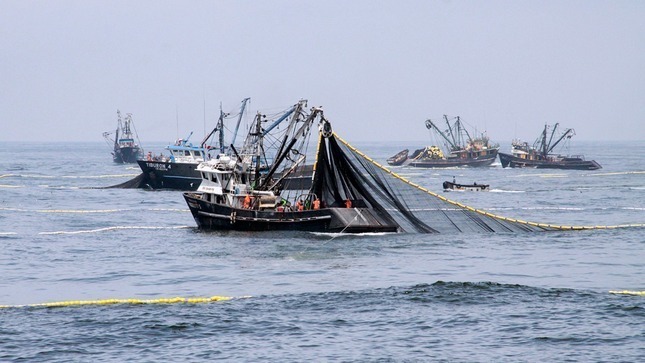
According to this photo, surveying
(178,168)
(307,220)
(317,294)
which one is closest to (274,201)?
(307,220)

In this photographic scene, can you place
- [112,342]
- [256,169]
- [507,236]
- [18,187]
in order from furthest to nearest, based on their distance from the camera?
1. [18,187]
2. [256,169]
3. [507,236]
4. [112,342]

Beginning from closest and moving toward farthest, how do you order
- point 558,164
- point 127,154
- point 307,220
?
point 307,220
point 558,164
point 127,154

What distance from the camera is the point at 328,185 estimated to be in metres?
55.9

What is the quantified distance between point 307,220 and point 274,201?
3.62 m

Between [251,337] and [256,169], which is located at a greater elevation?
[256,169]

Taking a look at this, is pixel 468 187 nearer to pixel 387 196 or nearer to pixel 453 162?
pixel 387 196

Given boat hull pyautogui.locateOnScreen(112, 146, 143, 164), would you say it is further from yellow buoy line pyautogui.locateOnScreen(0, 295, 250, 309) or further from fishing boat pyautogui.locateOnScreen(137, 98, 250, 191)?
yellow buoy line pyautogui.locateOnScreen(0, 295, 250, 309)

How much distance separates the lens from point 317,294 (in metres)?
37.2

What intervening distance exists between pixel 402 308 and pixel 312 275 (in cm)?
883

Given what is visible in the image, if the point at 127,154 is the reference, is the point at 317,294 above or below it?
below

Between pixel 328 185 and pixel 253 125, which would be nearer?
pixel 328 185

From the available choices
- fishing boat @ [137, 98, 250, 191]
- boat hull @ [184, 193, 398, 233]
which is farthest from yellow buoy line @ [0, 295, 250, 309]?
fishing boat @ [137, 98, 250, 191]

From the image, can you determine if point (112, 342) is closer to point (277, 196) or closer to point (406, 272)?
point (406, 272)

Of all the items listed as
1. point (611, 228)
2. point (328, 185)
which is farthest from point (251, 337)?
point (611, 228)
